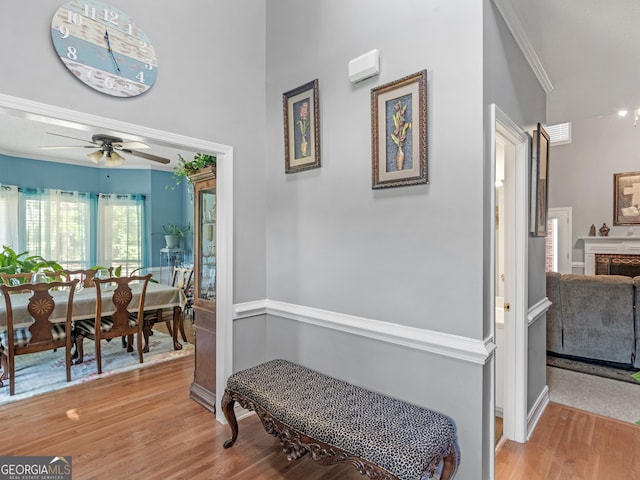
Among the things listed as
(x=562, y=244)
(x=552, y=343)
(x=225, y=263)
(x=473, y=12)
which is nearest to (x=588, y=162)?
(x=562, y=244)

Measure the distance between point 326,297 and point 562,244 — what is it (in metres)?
7.38

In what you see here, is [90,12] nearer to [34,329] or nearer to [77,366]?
[34,329]

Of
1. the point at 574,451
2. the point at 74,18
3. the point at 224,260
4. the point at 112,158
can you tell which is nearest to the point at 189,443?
the point at 224,260

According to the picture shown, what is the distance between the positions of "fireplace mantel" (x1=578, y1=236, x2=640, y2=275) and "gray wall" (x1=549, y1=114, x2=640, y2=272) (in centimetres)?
15

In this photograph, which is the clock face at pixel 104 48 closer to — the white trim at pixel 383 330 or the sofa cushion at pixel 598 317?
the white trim at pixel 383 330

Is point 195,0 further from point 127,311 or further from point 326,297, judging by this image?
point 127,311

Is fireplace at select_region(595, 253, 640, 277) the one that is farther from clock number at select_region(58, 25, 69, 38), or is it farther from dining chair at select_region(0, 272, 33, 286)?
dining chair at select_region(0, 272, 33, 286)

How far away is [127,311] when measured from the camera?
148 inches

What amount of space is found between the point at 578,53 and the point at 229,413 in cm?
354

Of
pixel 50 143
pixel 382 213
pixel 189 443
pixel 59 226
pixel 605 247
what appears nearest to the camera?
pixel 382 213

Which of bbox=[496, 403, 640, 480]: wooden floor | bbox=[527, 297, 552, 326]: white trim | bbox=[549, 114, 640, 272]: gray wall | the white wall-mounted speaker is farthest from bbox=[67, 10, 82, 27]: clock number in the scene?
bbox=[549, 114, 640, 272]: gray wall

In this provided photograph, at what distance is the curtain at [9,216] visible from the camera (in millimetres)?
5125

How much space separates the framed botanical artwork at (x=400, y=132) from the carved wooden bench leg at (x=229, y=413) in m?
1.65

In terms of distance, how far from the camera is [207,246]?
9.74 ft
